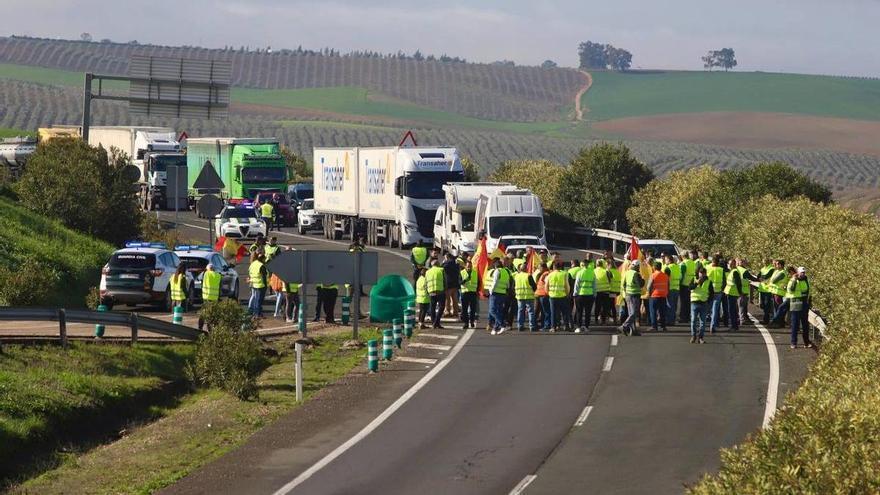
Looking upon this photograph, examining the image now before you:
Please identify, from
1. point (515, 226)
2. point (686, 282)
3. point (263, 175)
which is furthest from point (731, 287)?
point (263, 175)

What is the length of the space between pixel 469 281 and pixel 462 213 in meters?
17.8

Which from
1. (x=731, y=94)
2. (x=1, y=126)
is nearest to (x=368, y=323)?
(x=1, y=126)

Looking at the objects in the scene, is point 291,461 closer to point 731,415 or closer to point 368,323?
point 731,415

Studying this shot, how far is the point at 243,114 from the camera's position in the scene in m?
168

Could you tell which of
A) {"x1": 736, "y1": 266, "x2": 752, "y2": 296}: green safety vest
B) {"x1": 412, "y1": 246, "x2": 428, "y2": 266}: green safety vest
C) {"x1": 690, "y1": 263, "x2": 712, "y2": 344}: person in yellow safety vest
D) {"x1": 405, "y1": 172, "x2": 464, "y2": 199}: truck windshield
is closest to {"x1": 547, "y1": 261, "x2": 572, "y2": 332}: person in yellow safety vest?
{"x1": 690, "y1": 263, "x2": 712, "y2": 344}: person in yellow safety vest

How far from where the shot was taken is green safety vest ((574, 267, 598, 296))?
33938 millimetres

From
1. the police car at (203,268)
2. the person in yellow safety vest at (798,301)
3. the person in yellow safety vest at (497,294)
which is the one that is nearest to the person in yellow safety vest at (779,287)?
the person in yellow safety vest at (798,301)

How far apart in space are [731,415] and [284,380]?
26.7ft

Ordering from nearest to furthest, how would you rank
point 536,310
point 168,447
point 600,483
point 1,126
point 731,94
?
point 600,483 < point 168,447 < point 536,310 < point 1,126 < point 731,94

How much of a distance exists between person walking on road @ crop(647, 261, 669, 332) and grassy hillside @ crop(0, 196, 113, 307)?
13.5m

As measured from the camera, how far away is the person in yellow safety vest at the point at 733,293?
34.1 meters

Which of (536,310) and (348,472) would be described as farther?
(536,310)

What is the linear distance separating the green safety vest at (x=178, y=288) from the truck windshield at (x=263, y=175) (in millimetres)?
39716

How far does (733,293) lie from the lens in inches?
1341
